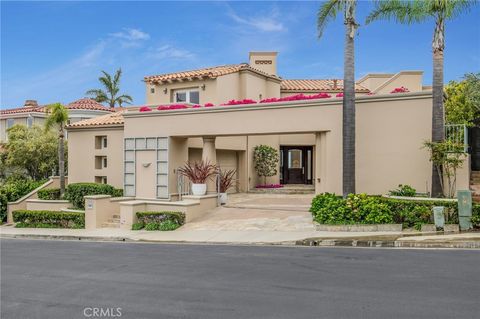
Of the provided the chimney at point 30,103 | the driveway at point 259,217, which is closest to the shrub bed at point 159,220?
the driveway at point 259,217

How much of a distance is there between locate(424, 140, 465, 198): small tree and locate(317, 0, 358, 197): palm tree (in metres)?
2.58

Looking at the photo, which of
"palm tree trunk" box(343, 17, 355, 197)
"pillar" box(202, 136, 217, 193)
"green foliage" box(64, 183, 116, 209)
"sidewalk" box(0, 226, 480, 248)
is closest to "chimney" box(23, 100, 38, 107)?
"green foliage" box(64, 183, 116, 209)

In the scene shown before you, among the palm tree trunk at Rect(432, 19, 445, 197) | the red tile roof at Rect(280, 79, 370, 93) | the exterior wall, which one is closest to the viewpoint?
the palm tree trunk at Rect(432, 19, 445, 197)

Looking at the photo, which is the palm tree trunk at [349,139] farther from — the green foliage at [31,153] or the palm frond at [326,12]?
the green foliage at [31,153]

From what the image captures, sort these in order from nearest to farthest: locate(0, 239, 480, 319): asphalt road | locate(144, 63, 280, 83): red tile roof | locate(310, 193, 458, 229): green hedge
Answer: locate(0, 239, 480, 319): asphalt road, locate(310, 193, 458, 229): green hedge, locate(144, 63, 280, 83): red tile roof

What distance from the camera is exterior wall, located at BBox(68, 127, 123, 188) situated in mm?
23859

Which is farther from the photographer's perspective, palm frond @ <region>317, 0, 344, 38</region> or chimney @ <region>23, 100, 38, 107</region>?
chimney @ <region>23, 100, 38, 107</region>

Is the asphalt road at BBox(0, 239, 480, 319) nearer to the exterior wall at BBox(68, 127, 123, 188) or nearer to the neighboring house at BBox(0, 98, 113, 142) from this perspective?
the exterior wall at BBox(68, 127, 123, 188)

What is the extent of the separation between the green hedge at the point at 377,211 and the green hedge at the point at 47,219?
11.0 meters

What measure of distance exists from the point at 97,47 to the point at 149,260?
884 inches

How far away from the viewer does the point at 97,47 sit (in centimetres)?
2970

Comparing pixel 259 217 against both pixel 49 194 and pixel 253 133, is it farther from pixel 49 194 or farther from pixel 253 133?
pixel 49 194

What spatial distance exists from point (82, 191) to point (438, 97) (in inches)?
654

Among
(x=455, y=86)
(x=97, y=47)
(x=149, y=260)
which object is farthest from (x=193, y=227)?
(x=455, y=86)
